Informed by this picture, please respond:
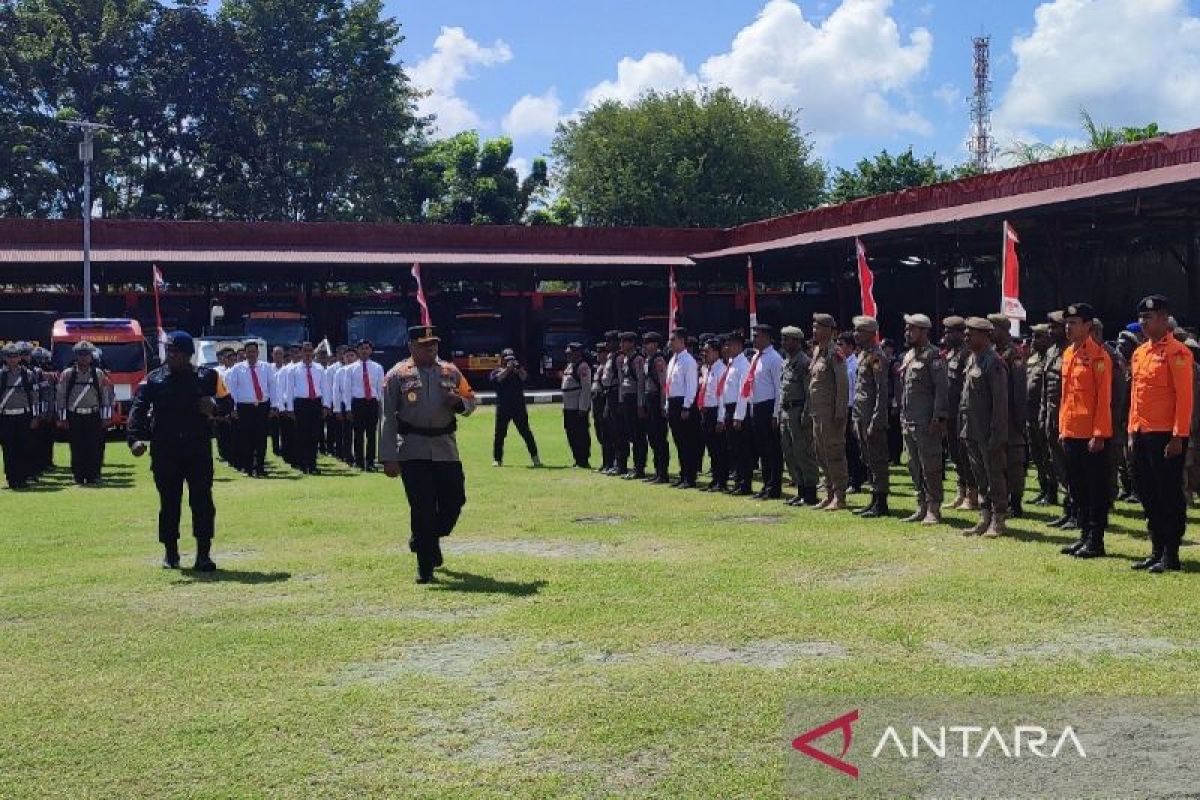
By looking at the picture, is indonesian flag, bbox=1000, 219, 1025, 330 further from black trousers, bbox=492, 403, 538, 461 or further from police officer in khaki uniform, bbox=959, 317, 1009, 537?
black trousers, bbox=492, 403, 538, 461

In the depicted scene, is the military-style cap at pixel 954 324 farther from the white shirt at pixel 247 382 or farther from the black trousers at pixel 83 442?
the black trousers at pixel 83 442

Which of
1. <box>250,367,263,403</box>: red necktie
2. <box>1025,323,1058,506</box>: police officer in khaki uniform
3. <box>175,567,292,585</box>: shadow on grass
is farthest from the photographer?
<box>250,367,263,403</box>: red necktie

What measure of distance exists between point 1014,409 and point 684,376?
5226 millimetres

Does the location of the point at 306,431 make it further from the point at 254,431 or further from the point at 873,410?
the point at 873,410

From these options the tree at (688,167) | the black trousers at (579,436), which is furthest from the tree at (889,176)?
the black trousers at (579,436)

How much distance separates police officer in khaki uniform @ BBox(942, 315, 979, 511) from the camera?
1151cm

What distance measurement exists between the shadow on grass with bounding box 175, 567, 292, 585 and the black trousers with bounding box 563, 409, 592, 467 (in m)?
9.36

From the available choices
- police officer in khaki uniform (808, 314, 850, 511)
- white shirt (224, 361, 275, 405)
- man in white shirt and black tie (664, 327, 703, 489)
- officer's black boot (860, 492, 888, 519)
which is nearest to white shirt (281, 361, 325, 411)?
white shirt (224, 361, 275, 405)

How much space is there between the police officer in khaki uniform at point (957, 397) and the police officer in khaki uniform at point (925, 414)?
145 mm

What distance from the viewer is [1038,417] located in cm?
1238

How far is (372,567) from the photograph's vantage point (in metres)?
9.68

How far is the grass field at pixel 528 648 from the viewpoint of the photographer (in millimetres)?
5098

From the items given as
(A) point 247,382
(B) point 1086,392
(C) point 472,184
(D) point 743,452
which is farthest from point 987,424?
(C) point 472,184

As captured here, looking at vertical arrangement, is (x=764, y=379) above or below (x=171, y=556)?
above
